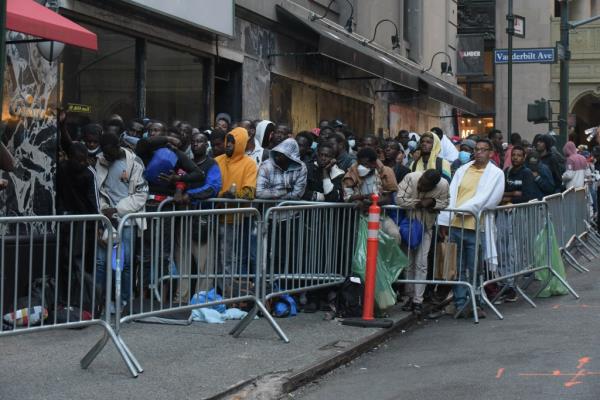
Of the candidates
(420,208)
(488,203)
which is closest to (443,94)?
(488,203)

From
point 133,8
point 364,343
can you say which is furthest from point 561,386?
point 133,8

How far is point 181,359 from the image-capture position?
840 cm

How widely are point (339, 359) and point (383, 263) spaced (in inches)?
93.9

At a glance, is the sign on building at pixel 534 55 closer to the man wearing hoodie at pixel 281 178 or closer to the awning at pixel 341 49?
the awning at pixel 341 49

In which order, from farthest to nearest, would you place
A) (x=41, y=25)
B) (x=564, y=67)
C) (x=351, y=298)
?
(x=564, y=67), (x=351, y=298), (x=41, y=25)

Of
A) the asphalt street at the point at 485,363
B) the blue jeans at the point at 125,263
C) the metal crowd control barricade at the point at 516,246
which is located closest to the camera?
the asphalt street at the point at 485,363

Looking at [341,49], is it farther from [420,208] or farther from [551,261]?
[420,208]

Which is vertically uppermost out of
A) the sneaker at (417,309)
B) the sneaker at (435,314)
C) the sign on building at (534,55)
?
the sign on building at (534,55)

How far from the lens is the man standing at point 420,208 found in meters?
11.3

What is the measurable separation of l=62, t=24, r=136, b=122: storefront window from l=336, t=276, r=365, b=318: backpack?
14.1 feet

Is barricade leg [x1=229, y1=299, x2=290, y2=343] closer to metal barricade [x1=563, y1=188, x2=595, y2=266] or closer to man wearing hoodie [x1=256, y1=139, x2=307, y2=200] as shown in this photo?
man wearing hoodie [x1=256, y1=139, x2=307, y2=200]

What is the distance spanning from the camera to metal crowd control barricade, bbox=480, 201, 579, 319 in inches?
456

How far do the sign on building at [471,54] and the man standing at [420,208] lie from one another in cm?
2240

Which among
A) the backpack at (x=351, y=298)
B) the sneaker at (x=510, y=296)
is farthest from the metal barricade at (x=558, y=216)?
the backpack at (x=351, y=298)
